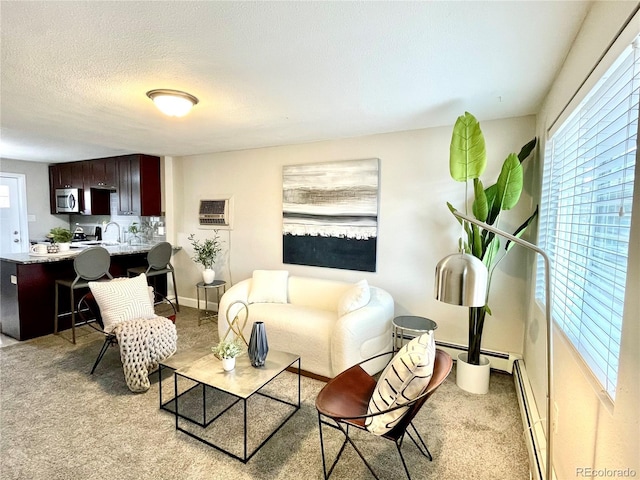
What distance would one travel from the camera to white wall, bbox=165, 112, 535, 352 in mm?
3037

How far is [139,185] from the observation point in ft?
16.1

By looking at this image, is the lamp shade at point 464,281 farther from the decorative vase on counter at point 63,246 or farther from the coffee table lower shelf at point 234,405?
the decorative vase on counter at point 63,246

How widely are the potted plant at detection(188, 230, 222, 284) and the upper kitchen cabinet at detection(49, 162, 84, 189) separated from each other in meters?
2.74

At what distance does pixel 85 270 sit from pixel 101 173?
2499 millimetres

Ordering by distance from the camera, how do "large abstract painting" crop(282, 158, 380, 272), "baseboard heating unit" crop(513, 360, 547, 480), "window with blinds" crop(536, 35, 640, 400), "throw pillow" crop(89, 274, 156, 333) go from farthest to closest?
"large abstract painting" crop(282, 158, 380, 272) → "throw pillow" crop(89, 274, 156, 333) → "baseboard heating unit" crop(513, 360, 547, 480) → "window with blinds" crop(536, 35, 640, 400)

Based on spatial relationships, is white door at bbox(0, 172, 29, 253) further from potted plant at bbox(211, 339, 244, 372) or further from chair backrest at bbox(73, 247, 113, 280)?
potted plant at bbox(211, 339, 244, 372)

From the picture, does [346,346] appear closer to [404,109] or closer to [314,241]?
[314,241]

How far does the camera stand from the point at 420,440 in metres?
2.13

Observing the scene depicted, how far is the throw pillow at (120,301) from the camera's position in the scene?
2.83 meters

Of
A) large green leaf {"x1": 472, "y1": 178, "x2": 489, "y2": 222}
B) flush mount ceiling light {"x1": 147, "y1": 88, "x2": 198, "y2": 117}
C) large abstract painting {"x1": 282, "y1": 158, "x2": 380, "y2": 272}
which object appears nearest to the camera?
flush mount ceiling light {"x1": 147, "y1": 88, "x2": 198, "y2": 117}

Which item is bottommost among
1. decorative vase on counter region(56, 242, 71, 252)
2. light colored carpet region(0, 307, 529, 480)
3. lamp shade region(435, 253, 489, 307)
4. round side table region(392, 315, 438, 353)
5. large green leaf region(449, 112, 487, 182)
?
light colored carpet region(0, 307, 529, 480)

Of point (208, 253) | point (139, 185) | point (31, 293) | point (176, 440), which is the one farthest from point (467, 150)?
point (31, 293)

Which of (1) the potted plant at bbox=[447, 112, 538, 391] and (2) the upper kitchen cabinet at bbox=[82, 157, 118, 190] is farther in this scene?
(2) the upper kitchen cabinet at bbox=[82, 157, 118, 190]

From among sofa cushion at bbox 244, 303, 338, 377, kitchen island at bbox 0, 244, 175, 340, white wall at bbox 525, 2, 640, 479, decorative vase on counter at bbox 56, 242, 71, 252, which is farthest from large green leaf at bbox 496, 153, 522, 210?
decorative vase on counter at bbox 56, 242, 71, 252
